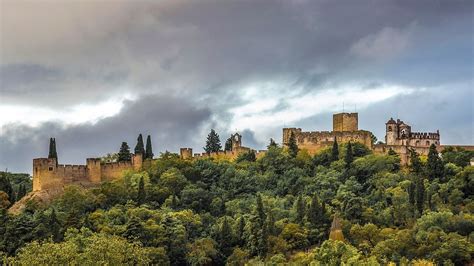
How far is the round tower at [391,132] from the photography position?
110938mm

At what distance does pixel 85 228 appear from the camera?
276 feet

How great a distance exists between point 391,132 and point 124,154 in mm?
29315

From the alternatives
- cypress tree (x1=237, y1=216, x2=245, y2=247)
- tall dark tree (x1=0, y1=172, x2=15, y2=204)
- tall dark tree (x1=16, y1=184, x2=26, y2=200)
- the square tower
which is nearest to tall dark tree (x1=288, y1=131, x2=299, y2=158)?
the square tower

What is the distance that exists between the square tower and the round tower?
335 centimetres

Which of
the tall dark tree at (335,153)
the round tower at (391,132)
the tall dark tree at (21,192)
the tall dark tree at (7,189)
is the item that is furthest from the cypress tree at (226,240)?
the round tower at (391,132)

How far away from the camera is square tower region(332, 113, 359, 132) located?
4414 inches

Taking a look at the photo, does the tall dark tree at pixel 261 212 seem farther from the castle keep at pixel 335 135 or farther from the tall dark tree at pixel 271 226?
the castle keep at pixel 335 135

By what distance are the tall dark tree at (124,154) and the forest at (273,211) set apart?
0.53 ft

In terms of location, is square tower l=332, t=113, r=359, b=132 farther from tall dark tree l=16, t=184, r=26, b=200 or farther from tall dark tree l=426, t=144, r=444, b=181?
tall dark tree l=16, t=184, r=26, b=200

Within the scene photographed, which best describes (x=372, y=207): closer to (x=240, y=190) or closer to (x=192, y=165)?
(x=240, y=190)

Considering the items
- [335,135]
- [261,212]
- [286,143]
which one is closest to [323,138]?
[335,135]

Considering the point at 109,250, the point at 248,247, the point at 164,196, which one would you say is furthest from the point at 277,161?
the point at 109,250

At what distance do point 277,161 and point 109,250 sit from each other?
44.7m

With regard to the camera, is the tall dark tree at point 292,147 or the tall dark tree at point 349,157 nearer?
the tall dark tree at point 349,157
